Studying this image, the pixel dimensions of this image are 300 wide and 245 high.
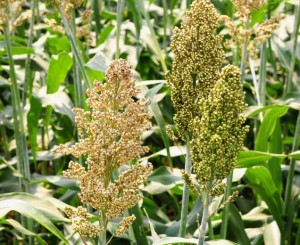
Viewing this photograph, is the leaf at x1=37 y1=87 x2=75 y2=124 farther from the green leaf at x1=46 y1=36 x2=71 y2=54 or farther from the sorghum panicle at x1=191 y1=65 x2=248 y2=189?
the sorghum panicle at x1=191 y1=65 x2=248 y2=189

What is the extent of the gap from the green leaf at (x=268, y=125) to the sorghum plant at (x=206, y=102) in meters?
0.99

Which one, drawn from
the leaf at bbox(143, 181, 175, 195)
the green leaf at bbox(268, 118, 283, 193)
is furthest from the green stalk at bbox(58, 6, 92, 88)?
the green leaf at bbox(268, 118, 283, 193)

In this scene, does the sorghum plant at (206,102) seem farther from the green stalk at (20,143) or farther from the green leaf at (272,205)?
the green stalk at (20,143)

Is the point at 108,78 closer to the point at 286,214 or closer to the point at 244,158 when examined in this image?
the point at 244,158

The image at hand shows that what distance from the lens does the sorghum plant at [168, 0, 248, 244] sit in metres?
1.67

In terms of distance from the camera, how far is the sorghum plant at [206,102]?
1.67m

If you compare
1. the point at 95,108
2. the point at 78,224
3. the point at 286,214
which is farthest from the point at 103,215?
the point at 286,214

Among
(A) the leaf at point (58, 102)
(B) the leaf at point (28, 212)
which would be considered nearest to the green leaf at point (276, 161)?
(A) the leaf at point (58, 102)

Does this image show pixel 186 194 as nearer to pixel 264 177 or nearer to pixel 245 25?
pixel 245 25

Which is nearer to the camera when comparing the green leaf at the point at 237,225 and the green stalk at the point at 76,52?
the green stalk at the point at 76,52

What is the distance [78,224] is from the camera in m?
1.82

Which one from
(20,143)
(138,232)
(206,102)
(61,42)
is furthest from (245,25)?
(61,42)

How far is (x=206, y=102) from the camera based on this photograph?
169cm

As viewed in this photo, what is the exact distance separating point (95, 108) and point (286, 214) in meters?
1.58
